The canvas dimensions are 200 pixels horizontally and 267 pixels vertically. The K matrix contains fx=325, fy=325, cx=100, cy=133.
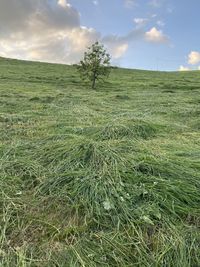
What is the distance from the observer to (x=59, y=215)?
3.84 m

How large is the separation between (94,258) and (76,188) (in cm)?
120

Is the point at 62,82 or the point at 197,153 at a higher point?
the point at 197,153

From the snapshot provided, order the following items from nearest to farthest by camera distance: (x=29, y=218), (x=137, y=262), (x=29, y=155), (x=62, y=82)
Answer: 1. (x=137, y=262)
2. (x=29, y=218)
3. (x=29, y=155)
4. (x=62, y=82)

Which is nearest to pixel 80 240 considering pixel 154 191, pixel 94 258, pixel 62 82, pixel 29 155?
pixel 94 258

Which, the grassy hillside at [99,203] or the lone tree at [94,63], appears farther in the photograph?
the lone tree at [94,63]

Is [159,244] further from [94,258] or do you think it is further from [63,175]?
[63,175]

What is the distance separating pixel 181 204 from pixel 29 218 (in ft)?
6.07

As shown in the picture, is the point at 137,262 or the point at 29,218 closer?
the point at 137,262

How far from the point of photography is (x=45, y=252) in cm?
321

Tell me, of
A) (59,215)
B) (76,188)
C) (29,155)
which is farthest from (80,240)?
(29,155)

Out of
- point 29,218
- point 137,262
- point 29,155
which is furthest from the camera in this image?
point 29,155

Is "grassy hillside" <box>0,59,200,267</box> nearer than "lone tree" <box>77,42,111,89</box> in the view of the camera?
Yes

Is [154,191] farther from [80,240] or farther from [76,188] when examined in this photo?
[80,240]

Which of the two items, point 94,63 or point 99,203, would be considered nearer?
point 99,203
